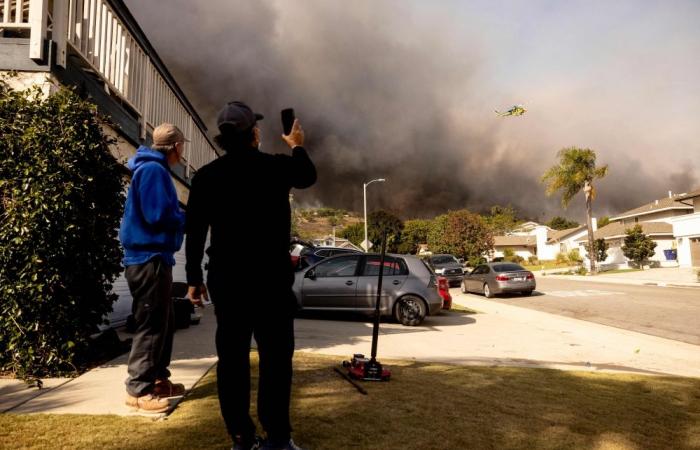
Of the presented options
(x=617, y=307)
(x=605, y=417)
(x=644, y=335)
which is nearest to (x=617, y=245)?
(x=617, y=307)

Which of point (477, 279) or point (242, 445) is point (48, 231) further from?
point (477, 279)

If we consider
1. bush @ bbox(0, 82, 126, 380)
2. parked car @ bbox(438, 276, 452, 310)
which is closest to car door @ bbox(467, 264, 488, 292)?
parked car @ bbox(438, 276, 452, 310)

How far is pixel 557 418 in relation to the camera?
11.6 ft

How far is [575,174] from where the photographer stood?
42.8 m

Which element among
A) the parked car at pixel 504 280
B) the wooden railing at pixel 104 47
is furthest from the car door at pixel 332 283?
the parked car at pixel 504 280

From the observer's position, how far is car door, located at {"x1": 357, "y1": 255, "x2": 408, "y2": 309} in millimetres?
10297

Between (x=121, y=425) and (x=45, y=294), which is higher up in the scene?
(x=45, y=294)

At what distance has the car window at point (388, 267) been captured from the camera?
10508mm

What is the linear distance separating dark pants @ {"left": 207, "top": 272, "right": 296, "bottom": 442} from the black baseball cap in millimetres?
835

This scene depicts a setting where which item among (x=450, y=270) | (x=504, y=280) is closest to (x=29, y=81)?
(x=504, y=280)

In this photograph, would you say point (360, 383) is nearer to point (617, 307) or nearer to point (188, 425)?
point (188, 425)

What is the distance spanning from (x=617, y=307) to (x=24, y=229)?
1584 cm

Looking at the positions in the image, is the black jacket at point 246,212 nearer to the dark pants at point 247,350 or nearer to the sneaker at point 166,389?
the dark pants at point 247,350

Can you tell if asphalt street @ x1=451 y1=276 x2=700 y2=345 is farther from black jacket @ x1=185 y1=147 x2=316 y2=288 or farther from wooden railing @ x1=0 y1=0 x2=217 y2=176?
wooden railing @ x1=0 y1=0 x2=217 y2=176
